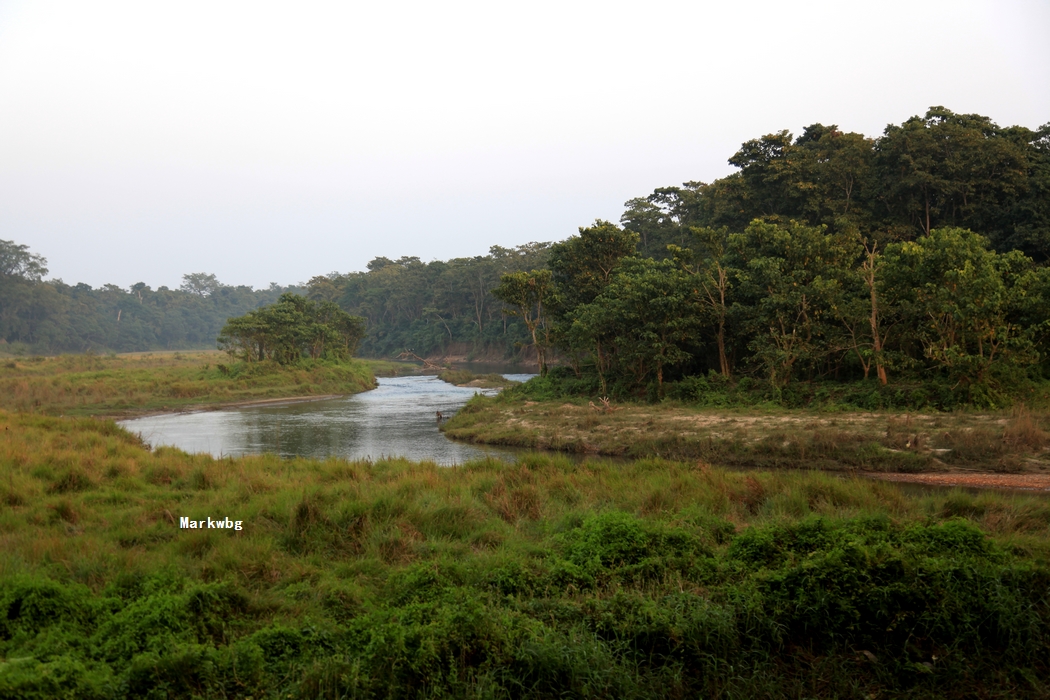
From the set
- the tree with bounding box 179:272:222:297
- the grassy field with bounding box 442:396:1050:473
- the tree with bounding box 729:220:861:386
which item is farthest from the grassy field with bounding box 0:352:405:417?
the tree with bounding box 179:272:222:297

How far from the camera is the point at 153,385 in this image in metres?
42.7

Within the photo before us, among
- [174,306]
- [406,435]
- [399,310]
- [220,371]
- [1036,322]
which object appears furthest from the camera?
[174,306]

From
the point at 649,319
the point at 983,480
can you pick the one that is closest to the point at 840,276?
the point at 649,319

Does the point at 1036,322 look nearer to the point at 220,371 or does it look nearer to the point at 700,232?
the point at 700,232

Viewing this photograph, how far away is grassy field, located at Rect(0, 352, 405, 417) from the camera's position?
36750mm

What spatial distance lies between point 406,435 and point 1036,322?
73.0 feet

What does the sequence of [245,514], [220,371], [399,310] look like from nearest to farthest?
[245,514] → [220,371] → [399,310]

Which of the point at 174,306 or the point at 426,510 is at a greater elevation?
the point at 174,306

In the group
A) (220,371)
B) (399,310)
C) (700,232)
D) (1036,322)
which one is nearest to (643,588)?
(1036,322)

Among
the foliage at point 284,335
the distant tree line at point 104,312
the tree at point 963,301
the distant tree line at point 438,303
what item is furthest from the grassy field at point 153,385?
the distant tree line at point 104,312

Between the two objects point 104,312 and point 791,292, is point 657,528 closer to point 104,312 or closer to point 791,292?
point 791,292

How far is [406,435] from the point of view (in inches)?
1113

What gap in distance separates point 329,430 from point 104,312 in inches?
4288

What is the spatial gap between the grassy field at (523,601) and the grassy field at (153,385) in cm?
2870
